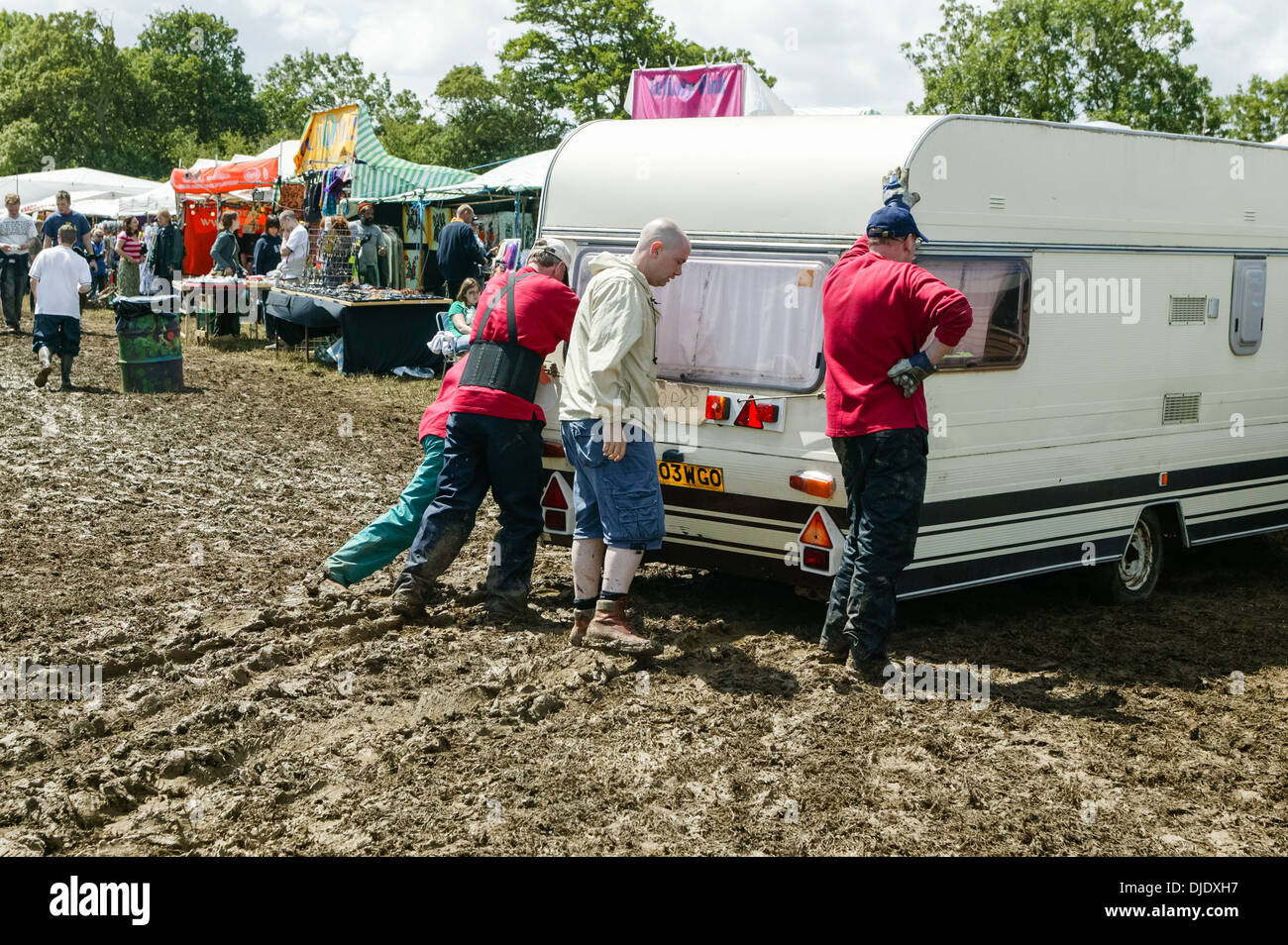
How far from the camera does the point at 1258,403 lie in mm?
8023

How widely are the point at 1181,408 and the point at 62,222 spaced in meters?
16.7

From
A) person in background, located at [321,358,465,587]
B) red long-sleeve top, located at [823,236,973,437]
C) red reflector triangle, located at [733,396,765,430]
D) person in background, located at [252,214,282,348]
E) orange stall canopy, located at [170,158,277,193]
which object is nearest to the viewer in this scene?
red long-sleeve top, located at [823,236,973,437]

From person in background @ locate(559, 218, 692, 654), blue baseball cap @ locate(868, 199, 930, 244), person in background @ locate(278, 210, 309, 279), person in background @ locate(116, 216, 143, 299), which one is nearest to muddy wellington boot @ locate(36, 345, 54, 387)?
person in background @ locate(278, 210, 309, 279)

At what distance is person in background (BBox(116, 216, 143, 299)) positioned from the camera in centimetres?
2242

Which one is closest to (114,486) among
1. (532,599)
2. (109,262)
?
(532,599)

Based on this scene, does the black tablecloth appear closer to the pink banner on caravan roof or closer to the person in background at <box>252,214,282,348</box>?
the pink banner on caravan roof

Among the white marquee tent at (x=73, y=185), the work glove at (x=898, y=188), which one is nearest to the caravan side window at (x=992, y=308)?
the work glove at (x=898, y=188)

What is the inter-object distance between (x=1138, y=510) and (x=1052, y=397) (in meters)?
1.05

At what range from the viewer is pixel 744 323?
659 cm

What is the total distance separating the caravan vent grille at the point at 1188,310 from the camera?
7402 mm

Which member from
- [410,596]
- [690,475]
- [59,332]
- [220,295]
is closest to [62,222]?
[220,295]

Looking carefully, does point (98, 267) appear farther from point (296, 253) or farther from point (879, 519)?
point (879, 519)

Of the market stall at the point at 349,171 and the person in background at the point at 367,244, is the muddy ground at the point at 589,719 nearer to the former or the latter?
the person in background at the point at 367,244

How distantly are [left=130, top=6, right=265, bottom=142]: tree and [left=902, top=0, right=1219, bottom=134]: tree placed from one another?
188ft
